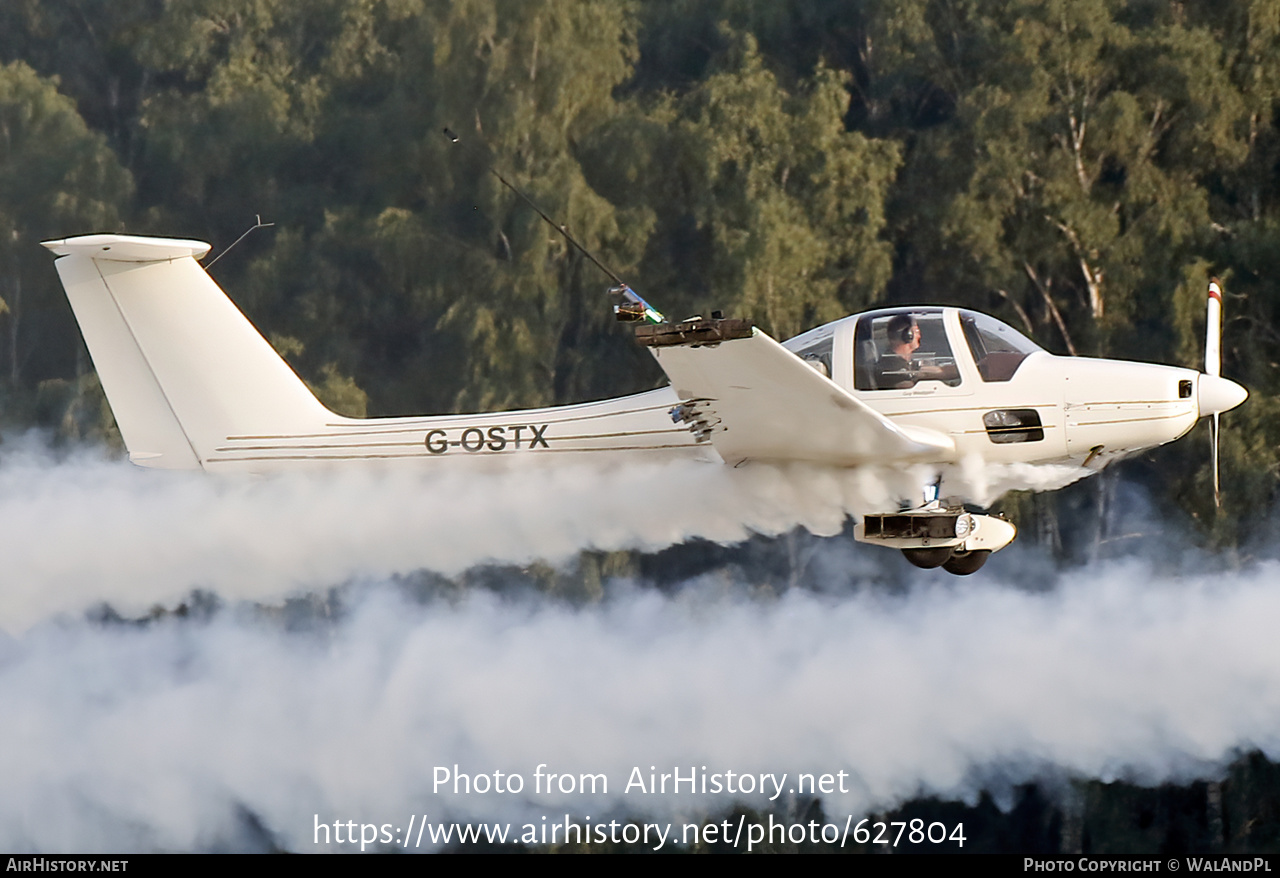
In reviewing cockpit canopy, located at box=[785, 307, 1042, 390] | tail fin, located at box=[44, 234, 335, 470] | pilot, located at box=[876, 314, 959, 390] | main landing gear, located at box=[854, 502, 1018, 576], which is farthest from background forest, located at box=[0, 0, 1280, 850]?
tail fin, located at box=[44, 234, 335, 470]

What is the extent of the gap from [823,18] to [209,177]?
11344 millimetres

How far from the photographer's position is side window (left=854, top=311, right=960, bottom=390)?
37.3 ft

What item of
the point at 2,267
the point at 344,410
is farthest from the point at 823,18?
the point at 2,267

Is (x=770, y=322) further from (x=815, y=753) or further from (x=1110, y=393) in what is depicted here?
(x=1110, y=393)

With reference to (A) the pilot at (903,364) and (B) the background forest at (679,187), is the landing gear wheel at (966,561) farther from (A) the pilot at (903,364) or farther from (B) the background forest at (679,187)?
(B) the background forest at (679,187)

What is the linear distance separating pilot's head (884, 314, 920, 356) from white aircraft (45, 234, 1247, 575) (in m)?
0.01

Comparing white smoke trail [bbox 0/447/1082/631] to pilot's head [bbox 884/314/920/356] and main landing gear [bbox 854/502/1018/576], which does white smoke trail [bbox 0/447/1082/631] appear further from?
pilot's head [bbox 884/314/920/356]

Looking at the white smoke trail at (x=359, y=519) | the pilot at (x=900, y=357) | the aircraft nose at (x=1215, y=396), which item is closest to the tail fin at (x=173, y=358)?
the white smoke trail at (x=359, y=519)

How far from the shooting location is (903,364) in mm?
11398

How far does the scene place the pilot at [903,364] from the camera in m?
11.4

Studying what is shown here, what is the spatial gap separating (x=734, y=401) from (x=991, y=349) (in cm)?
187

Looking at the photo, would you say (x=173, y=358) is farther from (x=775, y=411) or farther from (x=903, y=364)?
(x=903, y=364)

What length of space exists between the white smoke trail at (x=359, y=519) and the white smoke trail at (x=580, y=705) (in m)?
1.85

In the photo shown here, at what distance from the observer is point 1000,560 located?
22594 millimetres
